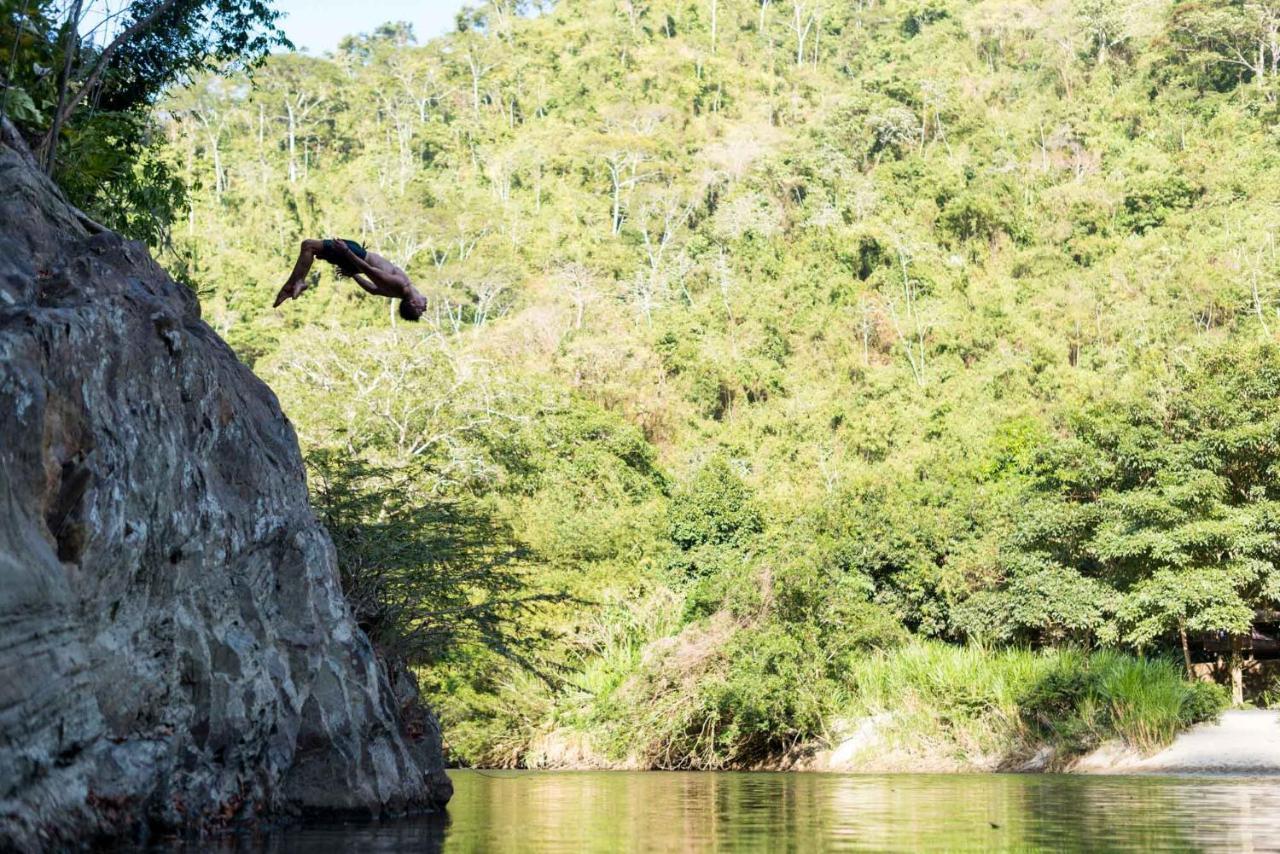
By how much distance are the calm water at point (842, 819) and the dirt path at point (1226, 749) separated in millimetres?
3152

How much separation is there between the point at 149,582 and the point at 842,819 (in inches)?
209

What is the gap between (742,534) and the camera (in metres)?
32.5

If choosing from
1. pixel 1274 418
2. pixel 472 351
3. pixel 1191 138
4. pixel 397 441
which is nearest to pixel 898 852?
pixel 1274 418

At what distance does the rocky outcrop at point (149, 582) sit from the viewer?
755 cm

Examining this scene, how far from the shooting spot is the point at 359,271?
954 cm

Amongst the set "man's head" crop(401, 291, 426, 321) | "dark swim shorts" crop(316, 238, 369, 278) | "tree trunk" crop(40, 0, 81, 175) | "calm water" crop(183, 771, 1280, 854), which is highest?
"tree trunk" crop(40, 0, 81, 175)

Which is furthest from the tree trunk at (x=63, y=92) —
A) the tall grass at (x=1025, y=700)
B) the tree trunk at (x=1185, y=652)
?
the tree trunk at (x=1185, y=652)

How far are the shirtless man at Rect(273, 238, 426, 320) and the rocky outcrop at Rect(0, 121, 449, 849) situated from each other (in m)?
1.14

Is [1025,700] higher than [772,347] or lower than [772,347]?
lower

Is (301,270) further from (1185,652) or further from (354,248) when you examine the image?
(1185,652)

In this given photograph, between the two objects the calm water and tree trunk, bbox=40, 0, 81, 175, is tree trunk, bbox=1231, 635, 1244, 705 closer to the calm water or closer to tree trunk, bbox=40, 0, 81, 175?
the calm water

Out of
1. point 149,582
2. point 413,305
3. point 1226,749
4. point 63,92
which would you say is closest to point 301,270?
point 413,305

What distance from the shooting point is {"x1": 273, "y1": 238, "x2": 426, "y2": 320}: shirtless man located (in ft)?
29.5

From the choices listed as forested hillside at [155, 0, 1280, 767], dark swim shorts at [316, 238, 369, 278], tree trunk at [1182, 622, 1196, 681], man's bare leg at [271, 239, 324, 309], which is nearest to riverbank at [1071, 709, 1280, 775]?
forested hillside at [155, 0, 1280, 767]
